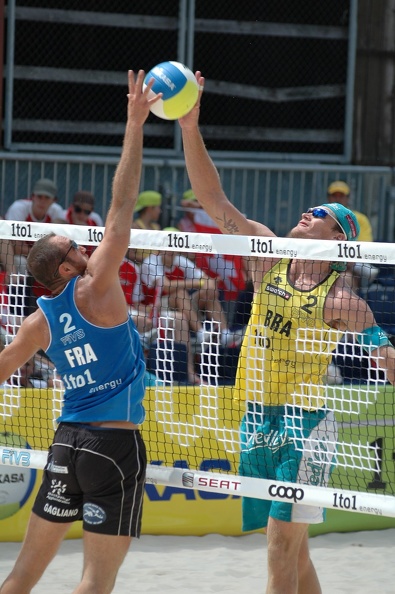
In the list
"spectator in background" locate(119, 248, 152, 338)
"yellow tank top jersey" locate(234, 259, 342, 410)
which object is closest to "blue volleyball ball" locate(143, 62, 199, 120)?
"yellow tank top jersey" locate(234, 259, 342, 410)

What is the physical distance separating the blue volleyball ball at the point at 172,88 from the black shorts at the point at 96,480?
1.43 m

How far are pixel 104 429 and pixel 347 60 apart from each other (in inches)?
315

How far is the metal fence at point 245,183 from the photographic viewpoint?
967 centimetres

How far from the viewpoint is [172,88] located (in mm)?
4367

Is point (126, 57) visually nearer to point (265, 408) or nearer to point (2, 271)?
point (2, 271)

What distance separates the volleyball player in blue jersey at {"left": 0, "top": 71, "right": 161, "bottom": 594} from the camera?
3.96 meters

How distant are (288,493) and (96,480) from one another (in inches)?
37.4

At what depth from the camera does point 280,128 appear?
11188 millimetres

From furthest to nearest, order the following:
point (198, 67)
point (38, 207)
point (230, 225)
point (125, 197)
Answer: point (198, 67), point (38, 207), point (230, 225), point (125, 197)

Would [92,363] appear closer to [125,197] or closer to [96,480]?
[96,480]

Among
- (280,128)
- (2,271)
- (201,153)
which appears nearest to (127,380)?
(201,153)

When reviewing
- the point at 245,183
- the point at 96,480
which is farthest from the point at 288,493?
the point at 245,183

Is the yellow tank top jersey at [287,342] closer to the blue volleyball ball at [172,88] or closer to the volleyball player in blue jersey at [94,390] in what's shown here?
the volleyball player in blue jersey at [94,390]

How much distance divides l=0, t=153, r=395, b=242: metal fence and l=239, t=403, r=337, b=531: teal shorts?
A: 5031 mm
